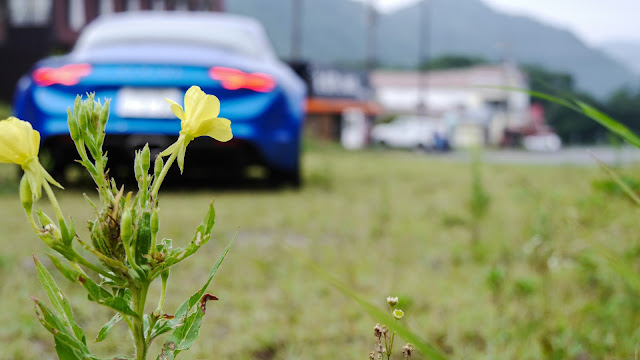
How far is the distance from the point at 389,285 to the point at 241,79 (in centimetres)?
229

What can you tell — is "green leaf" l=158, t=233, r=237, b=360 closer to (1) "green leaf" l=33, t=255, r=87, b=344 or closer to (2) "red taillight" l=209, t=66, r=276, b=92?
(1) "green leaf" l=33, t=255, r=87, b=344

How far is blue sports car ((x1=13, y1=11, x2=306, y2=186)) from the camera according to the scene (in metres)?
4.07

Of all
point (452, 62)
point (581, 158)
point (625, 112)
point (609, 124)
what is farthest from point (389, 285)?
point (452, 62)

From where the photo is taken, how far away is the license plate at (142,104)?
411 cm

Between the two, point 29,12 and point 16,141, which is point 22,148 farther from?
point 29,12

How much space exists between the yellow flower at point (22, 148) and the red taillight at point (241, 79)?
375cm

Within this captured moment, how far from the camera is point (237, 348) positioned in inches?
64.7

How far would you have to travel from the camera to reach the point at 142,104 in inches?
162

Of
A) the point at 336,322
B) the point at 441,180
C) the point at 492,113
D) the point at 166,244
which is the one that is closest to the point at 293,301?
the point at 336,322

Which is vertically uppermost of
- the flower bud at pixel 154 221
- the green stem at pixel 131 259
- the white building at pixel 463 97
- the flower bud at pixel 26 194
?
the flower bud at pixel 26 194

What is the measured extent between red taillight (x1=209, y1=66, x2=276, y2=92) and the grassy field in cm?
77

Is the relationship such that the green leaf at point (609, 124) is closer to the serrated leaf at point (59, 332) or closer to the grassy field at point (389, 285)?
the grassy field at point (389, 285)

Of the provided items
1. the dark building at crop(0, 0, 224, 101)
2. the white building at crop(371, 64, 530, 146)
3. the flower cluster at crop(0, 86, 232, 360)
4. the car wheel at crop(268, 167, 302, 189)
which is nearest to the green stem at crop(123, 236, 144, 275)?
the flower cluster at crop(0, 86, 232, 360)

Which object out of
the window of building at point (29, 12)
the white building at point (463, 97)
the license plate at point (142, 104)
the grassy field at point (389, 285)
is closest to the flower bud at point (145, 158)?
the grassy field at point (389, 285)
